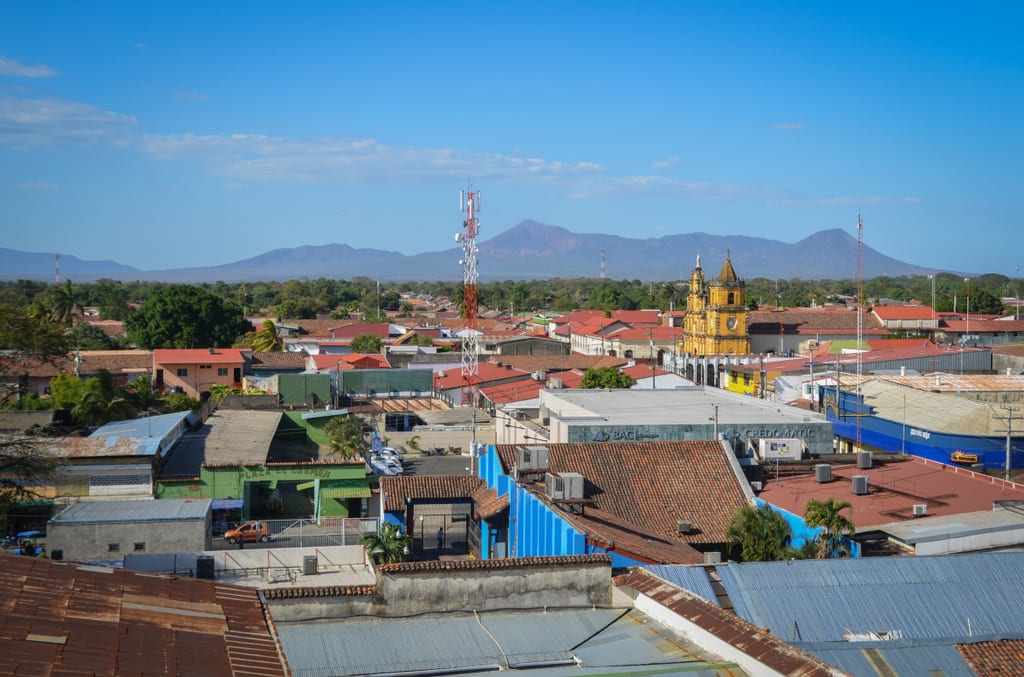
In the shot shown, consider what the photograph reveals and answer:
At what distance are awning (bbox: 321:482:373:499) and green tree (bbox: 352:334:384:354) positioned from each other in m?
42.5

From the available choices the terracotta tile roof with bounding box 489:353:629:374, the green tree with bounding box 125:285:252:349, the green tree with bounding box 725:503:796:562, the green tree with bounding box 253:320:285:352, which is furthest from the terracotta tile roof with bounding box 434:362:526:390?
the green tree with bounding box 725:503:796:562

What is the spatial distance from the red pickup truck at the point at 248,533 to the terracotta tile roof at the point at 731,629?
12.5 m

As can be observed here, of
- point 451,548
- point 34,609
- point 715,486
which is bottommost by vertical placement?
point 451,548

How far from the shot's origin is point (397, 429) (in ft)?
137

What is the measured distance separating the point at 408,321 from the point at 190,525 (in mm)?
80149

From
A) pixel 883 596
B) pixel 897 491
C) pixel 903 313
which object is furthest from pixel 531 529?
pixel 903 313

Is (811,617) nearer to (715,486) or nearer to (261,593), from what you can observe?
(261,593)

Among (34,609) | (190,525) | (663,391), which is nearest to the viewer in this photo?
(34,609)

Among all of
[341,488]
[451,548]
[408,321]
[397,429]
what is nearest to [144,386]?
[397,429]

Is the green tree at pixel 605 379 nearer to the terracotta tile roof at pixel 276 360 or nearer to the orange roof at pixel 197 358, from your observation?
the orange roof at pixel 197 358

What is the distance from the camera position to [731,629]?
10.1m

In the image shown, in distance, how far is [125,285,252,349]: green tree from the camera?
7112cm

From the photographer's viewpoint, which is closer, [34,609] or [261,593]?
[34,609]

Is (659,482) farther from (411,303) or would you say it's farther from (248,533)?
(411,303)
